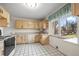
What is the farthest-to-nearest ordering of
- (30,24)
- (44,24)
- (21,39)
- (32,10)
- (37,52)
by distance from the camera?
(30,24)
(44,24)
(21,39)
(32,10)
(37,52)

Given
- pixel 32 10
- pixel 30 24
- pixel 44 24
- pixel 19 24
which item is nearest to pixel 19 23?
pixel 19 24

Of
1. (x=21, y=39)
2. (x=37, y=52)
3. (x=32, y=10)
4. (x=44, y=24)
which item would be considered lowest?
(x=37, y=52)

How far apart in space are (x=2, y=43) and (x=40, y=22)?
463cm

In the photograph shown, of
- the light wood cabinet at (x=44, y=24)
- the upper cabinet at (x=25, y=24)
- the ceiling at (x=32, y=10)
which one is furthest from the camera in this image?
the upper cabinet at (x=25, y=24)

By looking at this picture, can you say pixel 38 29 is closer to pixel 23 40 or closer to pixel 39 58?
pixel 23 40

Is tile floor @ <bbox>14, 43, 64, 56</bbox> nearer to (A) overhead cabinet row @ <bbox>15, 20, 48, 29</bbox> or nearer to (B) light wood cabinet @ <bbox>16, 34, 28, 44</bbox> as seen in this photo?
(B) light wood cabinet @ <bbox>16, 34, 28, 44</bbox>

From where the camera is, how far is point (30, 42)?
22.3 feet

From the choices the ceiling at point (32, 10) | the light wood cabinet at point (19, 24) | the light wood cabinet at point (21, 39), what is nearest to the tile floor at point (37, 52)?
the ceiling at point (32, 10)

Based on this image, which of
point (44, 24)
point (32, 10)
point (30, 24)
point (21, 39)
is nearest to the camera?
point (32, 10)

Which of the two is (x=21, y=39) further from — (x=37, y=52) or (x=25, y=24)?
Result: (x=37, y=52)

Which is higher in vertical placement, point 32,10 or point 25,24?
point 32,10

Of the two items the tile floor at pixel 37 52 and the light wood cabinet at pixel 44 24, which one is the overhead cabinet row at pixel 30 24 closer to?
the light wood cabinet at pixel 44 24

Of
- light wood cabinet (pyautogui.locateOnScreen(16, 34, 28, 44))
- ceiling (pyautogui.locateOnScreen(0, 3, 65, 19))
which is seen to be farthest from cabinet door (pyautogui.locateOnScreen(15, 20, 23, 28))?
ceiling (pyautogui.locateOnScreen(0, 3, 65, 19))

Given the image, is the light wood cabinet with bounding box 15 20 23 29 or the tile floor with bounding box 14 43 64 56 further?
the light wood cabinet with bounding box 15 20 23 29
